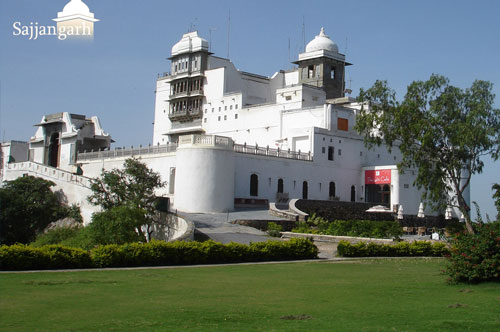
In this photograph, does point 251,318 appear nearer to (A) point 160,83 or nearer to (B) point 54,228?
(B) point 54,228

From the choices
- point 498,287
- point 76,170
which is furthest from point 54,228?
point 498,287

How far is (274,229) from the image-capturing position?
114 ft

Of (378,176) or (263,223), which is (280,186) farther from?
(263,223)

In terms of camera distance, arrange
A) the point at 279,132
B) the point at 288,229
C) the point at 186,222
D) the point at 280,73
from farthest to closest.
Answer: the point at 280,73
the point at 279,132
the point at 288,229
the point at 186,222

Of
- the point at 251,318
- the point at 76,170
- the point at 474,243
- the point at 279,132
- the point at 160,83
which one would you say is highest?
the point at 160,83

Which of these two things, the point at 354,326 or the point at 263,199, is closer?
the point at 354,326

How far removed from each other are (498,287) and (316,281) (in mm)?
4487

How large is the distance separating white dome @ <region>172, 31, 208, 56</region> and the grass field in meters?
49.9

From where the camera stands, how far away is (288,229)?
124 ft

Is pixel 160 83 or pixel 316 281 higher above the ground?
pixel 160 83

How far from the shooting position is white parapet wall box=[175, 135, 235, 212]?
4094 centimetres

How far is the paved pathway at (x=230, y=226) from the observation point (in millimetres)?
31147

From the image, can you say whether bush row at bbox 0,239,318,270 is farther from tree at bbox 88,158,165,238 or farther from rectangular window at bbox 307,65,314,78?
rectangular window at bbox 307,65,314,78

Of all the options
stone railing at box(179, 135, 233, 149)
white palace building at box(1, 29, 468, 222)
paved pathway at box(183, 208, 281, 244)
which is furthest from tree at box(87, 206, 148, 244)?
stone railing at box(179, 135, 233, 149)
